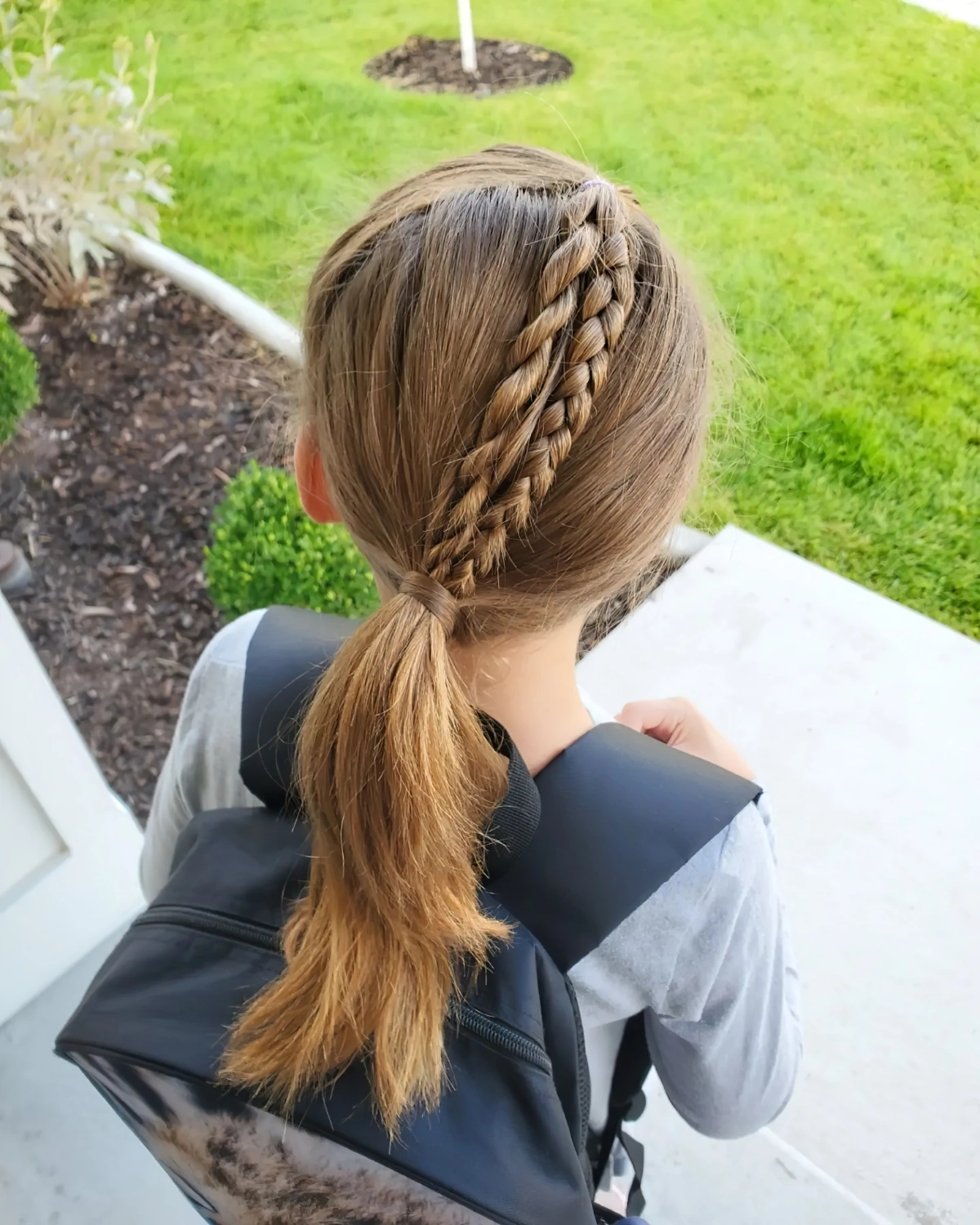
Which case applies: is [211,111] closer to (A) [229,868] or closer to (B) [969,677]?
(B) [969,677]

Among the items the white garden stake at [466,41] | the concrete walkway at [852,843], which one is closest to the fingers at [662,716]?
the concrete walkway at [852,843]

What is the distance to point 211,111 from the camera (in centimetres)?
416

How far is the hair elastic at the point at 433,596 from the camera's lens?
25.7 inches

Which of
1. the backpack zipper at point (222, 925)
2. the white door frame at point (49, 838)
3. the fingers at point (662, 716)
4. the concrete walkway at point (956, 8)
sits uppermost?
the backpack zipper at point (222, 925)

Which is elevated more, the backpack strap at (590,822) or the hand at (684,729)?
the backpack strap at (590,822)

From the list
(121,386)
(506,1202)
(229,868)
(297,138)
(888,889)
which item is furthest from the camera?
(297,138)

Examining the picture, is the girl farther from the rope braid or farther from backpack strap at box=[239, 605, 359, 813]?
backpack strap at box=[239, 605, 359, 813]

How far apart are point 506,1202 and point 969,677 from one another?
189 cm

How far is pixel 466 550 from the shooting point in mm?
653

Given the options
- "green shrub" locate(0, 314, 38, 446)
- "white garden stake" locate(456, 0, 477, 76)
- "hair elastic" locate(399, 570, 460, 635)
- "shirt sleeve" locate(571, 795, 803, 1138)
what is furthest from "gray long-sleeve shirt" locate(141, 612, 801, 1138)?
"white garden stake" locate(456, 0, 477, 76)

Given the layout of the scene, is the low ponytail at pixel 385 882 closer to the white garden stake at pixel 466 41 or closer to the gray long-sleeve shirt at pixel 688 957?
the gray long-sleeve shirt at pixel 688 957

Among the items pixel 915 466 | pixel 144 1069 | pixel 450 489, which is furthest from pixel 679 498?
pixel 915 466

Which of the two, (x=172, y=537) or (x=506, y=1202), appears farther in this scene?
(x=172, y=537)

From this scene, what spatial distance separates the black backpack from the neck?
0.04 m
